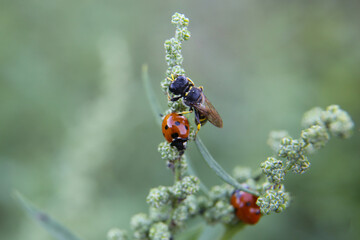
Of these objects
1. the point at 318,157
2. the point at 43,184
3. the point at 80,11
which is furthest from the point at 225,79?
the point at 43,184

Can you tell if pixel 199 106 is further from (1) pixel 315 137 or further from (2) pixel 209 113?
(1) pixel 315 137

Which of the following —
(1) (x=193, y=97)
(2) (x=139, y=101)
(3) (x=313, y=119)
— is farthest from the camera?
(2) (x=139, y=101)

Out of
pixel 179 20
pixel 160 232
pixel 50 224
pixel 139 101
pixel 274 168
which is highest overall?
pixel 139 101

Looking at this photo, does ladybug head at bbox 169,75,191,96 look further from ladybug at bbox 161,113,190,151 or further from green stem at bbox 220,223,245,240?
green stem at bbox 220,223,245,240

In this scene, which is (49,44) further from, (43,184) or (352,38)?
(352,38)

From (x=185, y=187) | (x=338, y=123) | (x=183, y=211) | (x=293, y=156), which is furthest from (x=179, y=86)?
(x=338, y=123)

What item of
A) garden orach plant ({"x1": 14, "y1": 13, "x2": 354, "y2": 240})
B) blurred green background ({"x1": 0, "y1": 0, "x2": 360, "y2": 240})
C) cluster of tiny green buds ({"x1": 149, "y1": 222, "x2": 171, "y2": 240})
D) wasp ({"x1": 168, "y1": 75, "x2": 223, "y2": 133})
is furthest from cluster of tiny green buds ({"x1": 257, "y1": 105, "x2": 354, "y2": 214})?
blurred green background ({"x1": 0, "y1": 0, "x2": 360, "y2": 240})
